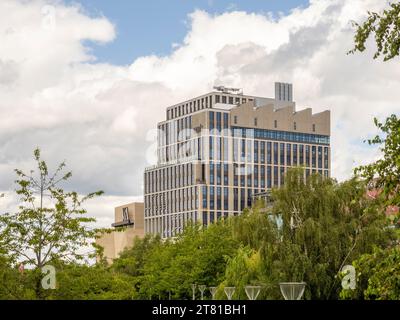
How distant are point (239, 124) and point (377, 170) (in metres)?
174

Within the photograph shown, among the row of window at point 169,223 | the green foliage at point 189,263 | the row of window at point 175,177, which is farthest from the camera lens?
the row of window at point 175,177

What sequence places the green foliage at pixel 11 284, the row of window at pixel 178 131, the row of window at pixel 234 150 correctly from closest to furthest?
the green foliage at pixel 11 284 → the row of window at pixel 234 150 → the row of window at pixel 178 131

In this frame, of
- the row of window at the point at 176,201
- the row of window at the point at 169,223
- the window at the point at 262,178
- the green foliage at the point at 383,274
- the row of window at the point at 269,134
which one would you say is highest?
the row of window at the point at 269,134

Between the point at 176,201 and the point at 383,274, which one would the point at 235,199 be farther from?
the point at 383,274

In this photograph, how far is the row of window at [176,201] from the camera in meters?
186

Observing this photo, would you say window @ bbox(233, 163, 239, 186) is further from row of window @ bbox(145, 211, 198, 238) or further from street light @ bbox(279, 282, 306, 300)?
A: street light @ bbox(279, 282, 306, 300)

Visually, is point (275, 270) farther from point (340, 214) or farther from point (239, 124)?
point (239, 124)

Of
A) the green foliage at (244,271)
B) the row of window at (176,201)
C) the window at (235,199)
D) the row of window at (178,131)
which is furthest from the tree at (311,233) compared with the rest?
the row of window at (178,131)

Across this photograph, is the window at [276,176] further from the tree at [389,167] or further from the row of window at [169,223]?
the tree at [389,167]

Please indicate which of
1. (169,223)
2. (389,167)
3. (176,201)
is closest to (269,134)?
(176,201)

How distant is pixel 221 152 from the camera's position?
188m

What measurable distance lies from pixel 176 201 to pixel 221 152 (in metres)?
15.2
